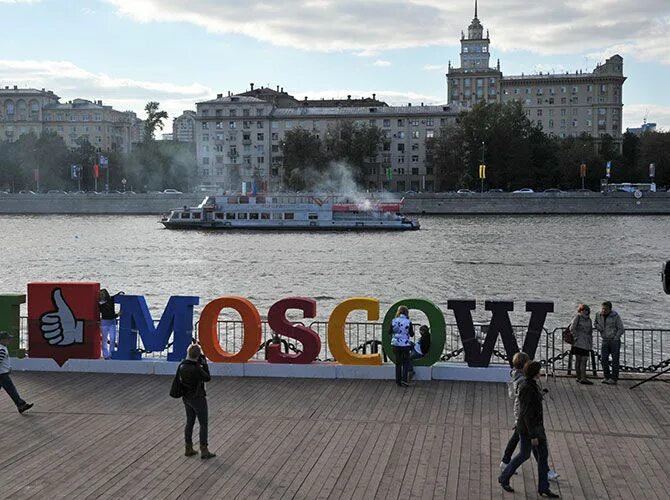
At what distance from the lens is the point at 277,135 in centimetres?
16175

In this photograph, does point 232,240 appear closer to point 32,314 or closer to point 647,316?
point 647,316

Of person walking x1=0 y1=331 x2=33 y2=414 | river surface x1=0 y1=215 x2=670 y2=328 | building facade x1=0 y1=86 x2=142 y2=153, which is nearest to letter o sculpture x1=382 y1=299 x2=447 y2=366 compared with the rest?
person walking x1=0 y1=331 x2=33 y2=414

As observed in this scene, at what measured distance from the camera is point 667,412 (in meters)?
15.8

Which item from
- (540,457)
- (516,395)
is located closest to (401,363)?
(516,395)

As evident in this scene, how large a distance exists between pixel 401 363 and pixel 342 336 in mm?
1569

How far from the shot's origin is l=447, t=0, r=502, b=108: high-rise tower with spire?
7259 inches

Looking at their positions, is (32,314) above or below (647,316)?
above

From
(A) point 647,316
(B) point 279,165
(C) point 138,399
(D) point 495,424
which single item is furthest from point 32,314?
(B) point 279,165

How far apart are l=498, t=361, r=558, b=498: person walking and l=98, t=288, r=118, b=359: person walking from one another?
427 inches

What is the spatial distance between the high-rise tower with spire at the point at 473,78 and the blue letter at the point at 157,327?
167630 millimetres

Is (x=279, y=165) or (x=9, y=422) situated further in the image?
(x=279, y=165)

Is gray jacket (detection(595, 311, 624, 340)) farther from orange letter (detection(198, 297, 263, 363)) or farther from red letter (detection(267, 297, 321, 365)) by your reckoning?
orange letter (detection(198, 297, 263, 363))

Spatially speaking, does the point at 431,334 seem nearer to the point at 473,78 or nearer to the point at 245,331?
the point at 245,331

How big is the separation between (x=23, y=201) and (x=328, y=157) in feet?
153
